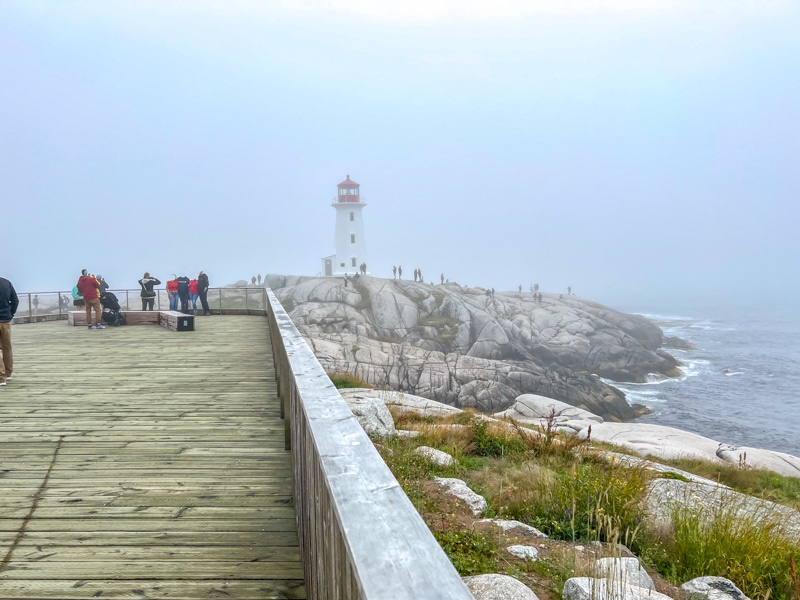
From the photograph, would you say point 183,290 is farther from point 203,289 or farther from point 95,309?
point 95,309

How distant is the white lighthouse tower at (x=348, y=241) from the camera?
75.6 metres

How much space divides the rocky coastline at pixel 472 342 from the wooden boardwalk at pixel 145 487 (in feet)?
90.9

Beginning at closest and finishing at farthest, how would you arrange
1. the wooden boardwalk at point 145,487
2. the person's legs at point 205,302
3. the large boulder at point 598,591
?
the wooden boardwalk at point 145,487 < the large boulder at point 598,591 < the person's legs at point 205,302

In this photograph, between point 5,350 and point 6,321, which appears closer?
Result: point 6,321

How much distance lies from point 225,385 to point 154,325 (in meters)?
10.2

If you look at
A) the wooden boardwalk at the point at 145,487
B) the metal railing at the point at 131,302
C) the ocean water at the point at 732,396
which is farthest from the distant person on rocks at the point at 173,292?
the ocean water at the point at 732,396

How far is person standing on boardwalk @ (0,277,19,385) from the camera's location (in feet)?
28.1

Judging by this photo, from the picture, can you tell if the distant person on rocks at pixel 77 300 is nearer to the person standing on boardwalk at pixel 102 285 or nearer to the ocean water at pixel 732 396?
the person standing on boardwalk at pixel 102 285

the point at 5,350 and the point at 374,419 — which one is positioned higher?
the point at 5,350

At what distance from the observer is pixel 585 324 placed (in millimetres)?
64250

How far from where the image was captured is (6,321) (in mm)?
8656

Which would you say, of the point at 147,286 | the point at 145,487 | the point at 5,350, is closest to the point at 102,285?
the point at 147,286

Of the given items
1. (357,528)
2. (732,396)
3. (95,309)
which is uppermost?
(95,309)

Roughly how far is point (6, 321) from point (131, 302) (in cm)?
1398
